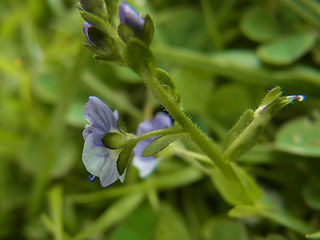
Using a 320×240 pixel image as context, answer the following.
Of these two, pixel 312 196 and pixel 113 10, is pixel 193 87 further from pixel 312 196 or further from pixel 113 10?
pixel 113 10

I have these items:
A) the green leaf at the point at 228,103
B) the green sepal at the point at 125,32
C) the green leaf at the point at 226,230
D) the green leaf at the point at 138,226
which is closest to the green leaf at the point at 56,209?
the green leaf at the point at 138,226

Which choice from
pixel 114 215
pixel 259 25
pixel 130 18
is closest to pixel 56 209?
pixel 114 215

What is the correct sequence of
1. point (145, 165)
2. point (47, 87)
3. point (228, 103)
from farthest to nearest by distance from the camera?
point (47, 87) < point (228, 103) < point (145, 165)

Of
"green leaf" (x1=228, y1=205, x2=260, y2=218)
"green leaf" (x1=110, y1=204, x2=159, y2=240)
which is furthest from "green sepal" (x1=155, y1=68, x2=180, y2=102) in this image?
"green leaf" (x1=110, y1=204, x2=159, y2=240)

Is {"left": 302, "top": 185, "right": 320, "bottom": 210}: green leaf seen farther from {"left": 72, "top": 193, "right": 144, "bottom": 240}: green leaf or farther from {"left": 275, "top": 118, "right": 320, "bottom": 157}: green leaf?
{"left": 72, "top": 193, "right": 144, "bottom": 240}: green leaf

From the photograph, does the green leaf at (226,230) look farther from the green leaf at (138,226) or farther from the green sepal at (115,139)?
the green sepal at (115,139)

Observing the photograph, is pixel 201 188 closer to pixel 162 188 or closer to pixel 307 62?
pixel 162 188
